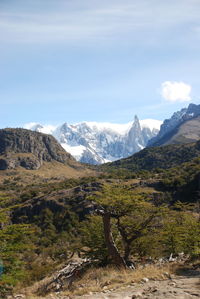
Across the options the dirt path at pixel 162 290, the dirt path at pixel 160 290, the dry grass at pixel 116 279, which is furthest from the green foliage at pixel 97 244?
the dirt path at pixel 162 290

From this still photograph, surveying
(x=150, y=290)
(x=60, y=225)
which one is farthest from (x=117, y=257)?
(x=60, y=225)

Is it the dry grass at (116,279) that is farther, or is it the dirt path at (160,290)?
the dry grass at (116,279)

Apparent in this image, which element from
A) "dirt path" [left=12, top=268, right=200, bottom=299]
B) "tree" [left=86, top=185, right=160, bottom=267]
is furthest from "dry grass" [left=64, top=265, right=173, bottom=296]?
"tree" [left=86, top=185, right=160, bottom=267]

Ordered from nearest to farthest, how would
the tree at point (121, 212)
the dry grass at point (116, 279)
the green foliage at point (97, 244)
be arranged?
the dry grass at point (116, 279)
the tree at point (121, 212)
the green foliage at point (97, 244)

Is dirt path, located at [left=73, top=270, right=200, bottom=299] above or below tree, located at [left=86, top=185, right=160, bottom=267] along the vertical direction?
below

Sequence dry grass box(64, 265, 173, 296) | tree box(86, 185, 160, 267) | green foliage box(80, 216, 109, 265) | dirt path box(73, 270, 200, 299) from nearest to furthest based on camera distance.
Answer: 1. dirt path box(73, 270, 200, 299)
2. dry grass box(64, 265, 173, 296)
3. tree box(86, 185, 160, 267)
4. green foliage box(80, 216, 109, 265)

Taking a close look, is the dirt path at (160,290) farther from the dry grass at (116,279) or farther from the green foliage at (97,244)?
the green foliage at (97,244)

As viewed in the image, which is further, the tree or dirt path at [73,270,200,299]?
the tree

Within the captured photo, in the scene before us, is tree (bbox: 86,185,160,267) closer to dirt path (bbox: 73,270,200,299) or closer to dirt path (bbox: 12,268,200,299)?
dirt path (bbox: 12,268,200,299)

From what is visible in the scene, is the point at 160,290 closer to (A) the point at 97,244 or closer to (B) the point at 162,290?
(B) the point at 162,290

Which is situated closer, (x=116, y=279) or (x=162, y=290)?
(x=162, y=290)

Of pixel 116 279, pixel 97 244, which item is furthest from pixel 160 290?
pixel 97 244

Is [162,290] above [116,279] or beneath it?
above

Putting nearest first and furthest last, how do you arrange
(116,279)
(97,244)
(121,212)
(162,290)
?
(162,290), (116,279), (121,212), (97,244)
